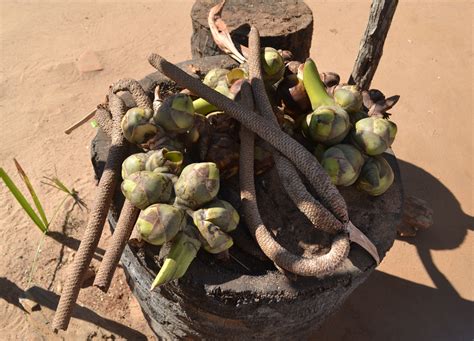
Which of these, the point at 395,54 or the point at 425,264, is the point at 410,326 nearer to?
the point at 425,264

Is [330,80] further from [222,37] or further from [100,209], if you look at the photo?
[100,209]

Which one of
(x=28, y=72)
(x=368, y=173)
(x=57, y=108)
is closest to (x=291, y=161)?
(x=368, y=173)

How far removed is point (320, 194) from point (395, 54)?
→ 320cm

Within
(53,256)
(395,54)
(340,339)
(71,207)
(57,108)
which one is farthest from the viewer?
(395,54)

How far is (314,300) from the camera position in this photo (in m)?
1.26

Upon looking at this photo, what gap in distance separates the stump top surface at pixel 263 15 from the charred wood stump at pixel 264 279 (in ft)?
2.82

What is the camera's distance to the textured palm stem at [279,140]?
48.0 inches

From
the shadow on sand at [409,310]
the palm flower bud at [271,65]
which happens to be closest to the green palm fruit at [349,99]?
the palm flower bud at [271,65]

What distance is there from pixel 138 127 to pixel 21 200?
1.16 metres

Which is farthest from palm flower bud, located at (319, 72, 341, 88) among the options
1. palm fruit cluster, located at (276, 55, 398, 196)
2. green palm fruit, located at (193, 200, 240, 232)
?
green palm fruit, located at (193, 200, 240, 232)

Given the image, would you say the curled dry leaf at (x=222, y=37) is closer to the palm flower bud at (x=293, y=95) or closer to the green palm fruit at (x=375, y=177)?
the palm flower bud at (x=293, y=95)

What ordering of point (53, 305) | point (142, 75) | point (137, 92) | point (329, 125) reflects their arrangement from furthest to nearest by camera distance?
point (142, 75), point (53, 305), point (137, 92), point (329, 125)

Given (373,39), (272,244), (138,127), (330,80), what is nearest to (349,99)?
(330,80)

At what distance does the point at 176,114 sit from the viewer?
127 cm
